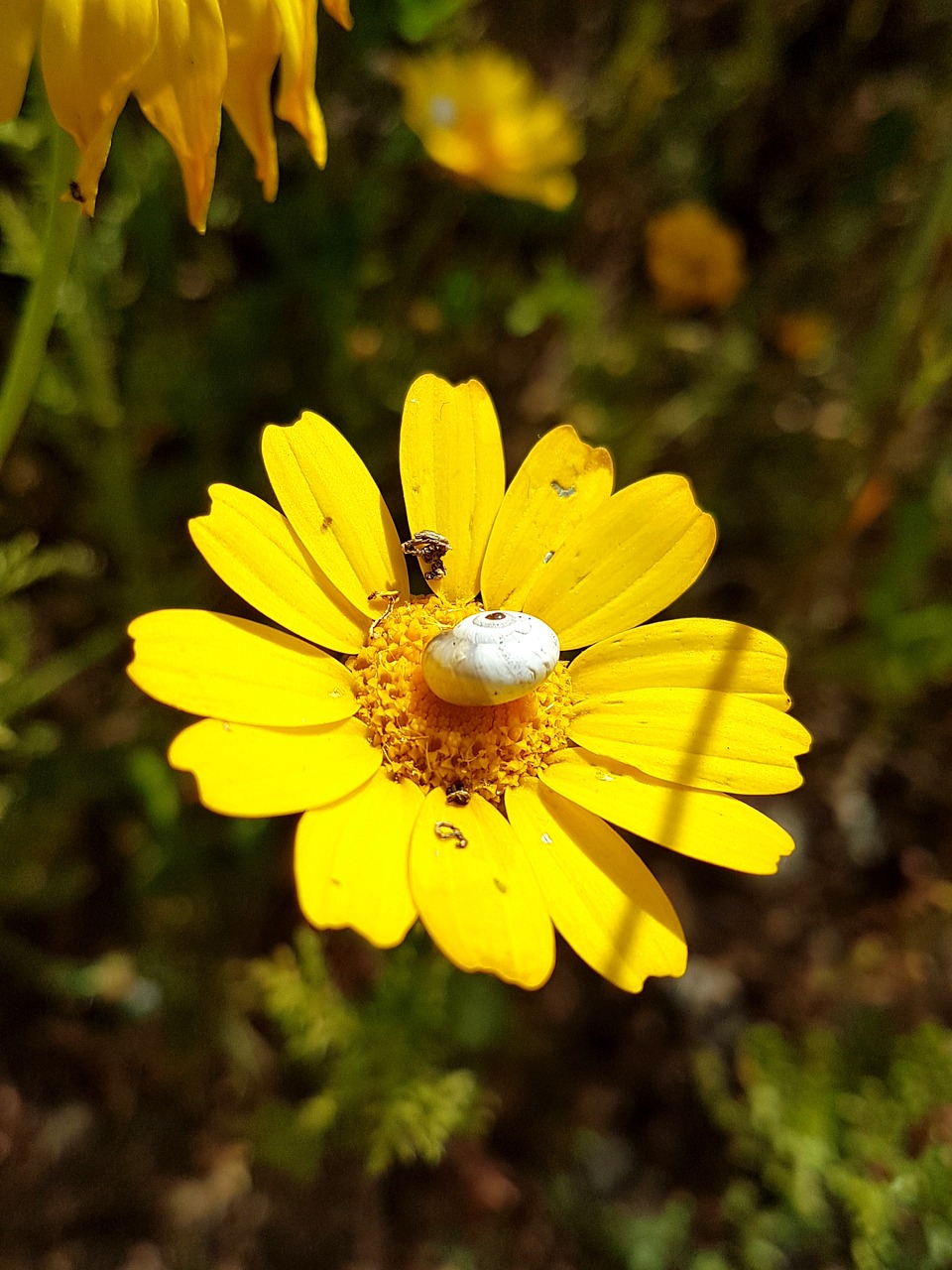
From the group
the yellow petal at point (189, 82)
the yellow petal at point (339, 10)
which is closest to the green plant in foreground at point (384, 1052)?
the yellow petal at point (189, 82)

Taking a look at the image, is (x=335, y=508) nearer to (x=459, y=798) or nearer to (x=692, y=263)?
(x=459, y=798)

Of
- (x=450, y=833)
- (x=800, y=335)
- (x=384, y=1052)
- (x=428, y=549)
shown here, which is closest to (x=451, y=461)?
(x=428, y=549)

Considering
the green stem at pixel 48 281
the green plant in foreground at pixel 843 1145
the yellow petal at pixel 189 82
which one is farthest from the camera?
the green plant in foreground at pixel 843 1145

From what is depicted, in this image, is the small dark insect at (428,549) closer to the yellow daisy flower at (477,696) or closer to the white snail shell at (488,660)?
the yellow daisy flower at (477,696)

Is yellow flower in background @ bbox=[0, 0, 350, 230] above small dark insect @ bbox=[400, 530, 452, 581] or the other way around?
above

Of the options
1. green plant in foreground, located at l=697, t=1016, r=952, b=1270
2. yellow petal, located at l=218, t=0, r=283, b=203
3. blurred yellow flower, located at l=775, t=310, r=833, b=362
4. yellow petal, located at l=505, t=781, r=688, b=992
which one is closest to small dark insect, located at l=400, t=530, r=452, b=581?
yellow petal, located at l=505, t=781, r=688, b=992

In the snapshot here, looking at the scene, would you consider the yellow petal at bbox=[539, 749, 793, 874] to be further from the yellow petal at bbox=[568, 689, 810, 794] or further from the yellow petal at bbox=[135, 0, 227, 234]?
the yellow petal at bbox=[135, 0, 227, 234]
